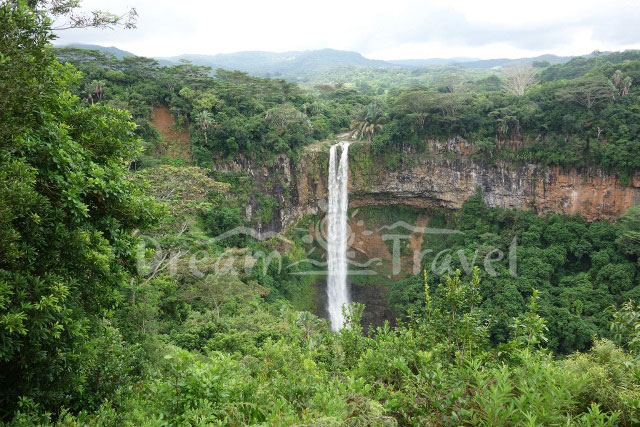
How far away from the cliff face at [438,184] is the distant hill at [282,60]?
11393 centimetres

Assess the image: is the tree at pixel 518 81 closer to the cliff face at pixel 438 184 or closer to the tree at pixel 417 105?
the cliff face at pixel 438 184

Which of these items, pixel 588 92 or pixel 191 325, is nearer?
pixel 191 325

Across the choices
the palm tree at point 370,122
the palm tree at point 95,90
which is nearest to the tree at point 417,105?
the palm tree at point 370,122

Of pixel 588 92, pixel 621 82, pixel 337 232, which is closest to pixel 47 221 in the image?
pixel 337 232

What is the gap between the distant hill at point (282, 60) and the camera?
459 feet

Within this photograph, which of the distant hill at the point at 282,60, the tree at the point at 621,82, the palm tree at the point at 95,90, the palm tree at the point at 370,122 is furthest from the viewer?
the distant hill at the point at 282,60

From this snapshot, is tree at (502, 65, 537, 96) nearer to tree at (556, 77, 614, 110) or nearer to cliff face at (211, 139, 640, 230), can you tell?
tree at (556, 77, 614, 110)

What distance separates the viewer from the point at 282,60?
173 meters

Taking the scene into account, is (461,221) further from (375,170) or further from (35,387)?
(35,387)

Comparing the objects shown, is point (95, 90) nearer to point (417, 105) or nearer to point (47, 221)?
point (417, 105)

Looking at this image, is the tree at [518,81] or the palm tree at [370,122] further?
the tree at [518,81]

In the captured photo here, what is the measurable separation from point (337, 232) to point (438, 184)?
6.95 metres

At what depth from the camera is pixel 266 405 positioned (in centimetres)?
308

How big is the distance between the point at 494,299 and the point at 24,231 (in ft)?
58.4
